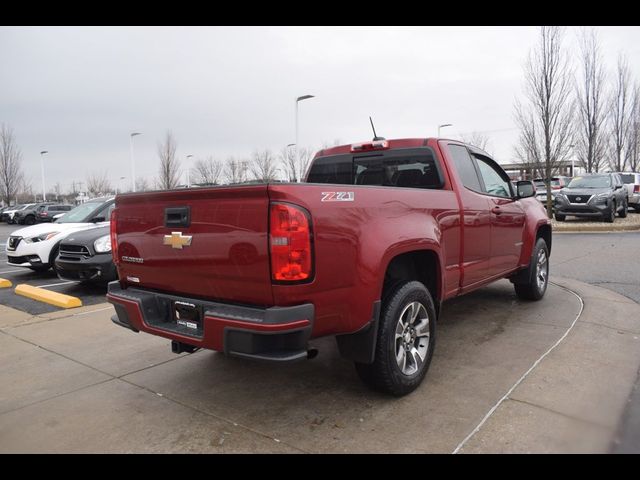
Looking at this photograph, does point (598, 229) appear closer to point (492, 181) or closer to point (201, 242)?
point (492, 181)

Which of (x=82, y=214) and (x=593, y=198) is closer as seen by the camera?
(x=82, y=214)

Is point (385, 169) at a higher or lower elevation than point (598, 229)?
higher

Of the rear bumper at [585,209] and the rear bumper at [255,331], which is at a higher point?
the rear bumper at [255,331]

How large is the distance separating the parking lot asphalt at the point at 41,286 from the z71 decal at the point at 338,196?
523 centimetres

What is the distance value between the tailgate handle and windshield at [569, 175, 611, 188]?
56.7ft

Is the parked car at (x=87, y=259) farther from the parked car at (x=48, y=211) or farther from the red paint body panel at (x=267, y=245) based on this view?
the parked car at (x=48, y=211)

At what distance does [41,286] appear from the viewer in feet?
27.7

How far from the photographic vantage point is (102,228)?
7926mm

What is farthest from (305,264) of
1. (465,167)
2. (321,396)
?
(465,167)

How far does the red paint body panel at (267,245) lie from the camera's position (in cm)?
272

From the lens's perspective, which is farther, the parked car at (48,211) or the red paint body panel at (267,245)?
the parked car at (48,211)

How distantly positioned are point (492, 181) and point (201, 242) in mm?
3549

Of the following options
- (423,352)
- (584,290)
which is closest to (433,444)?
(423,352)

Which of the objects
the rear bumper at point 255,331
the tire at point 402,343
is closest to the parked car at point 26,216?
the rear bumper at point 255,331
